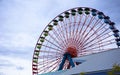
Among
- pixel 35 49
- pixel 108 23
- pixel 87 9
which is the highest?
pixel 87 9

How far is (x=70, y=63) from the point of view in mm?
35812

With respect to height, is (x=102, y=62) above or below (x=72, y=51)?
below

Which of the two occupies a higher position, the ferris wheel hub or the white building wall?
the ferris wheel hub

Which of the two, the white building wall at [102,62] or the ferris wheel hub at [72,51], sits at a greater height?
the ferris wheel hub at [72,51]

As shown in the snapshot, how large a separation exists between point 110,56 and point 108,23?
1079 cm

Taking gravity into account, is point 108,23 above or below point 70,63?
above

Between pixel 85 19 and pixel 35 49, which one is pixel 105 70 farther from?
pixel 35 49

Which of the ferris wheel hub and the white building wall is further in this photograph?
the ferris wheel hub

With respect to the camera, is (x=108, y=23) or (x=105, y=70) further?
(x=108, y=23)

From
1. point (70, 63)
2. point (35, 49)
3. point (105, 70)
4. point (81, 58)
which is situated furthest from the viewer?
point (35, 49)

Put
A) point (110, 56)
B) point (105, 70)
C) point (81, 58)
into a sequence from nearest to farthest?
1. point (105, 70)
2. point (110, 56)
3. point (81, 58)

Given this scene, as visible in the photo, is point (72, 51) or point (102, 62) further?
point (72, 51)

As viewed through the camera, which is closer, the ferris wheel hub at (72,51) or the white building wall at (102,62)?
the white building wall at (102,62)

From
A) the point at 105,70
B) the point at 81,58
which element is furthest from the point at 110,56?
the point at 81,58
